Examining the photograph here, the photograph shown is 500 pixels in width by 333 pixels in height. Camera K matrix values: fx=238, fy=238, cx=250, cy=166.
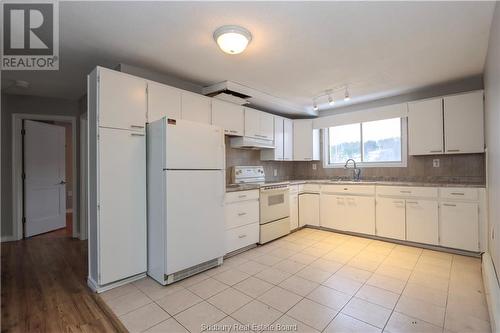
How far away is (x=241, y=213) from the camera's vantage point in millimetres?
3168

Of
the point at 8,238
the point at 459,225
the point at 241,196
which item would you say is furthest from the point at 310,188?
the point at 8,238

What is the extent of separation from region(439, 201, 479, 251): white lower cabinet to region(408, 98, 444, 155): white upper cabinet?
81 centimetres

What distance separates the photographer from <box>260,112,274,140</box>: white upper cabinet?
4094 mm

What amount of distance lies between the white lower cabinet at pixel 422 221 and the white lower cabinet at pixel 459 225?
73 millimetres

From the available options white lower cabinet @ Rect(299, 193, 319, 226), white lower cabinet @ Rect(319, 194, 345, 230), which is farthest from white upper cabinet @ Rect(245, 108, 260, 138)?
white lower cabinet @ Rect(319, 194, 345, 230)

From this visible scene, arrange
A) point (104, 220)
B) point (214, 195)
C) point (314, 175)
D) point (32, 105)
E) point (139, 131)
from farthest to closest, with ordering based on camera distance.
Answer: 1. point (314, 175)
2. point (32, 105)
3. point (214, 195)
4. point (139, 131)
5. point (104, 220)

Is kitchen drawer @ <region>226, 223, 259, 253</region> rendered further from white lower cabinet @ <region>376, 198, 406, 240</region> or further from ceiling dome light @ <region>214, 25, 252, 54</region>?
ceiling dome light @ <region>214, 25, 252, 54</region>

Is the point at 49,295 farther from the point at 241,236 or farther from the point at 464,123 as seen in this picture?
the point at 464,123

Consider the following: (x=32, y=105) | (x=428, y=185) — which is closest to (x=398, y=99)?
(x=428, y=185)

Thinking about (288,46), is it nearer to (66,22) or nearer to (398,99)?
(66,22)

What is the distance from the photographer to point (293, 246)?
11.3 feet

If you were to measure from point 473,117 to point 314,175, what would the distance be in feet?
8.54

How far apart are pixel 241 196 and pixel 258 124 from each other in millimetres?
1418

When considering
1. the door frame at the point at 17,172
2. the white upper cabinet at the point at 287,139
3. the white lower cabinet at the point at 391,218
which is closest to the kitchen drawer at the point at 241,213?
the white upper cabinet at the point at 287,139
